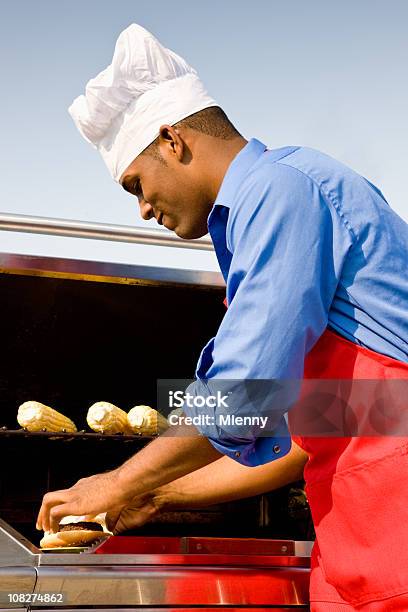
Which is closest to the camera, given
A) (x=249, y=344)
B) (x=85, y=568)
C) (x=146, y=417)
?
(x=249, y=344)

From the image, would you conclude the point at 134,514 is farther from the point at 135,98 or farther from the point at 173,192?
the point at 135,98

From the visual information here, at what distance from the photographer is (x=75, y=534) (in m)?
2.10

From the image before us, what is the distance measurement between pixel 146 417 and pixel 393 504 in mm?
1346

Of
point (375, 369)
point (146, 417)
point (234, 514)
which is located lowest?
point (234, 514)

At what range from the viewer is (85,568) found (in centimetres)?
193

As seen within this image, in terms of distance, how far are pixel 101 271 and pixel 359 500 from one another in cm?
125

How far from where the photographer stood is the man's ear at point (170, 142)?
1574 mm

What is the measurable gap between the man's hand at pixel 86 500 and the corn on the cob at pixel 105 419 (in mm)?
588

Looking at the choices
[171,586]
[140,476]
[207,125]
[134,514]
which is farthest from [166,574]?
[207,125]

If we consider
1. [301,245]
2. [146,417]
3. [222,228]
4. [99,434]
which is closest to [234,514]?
[146,417]

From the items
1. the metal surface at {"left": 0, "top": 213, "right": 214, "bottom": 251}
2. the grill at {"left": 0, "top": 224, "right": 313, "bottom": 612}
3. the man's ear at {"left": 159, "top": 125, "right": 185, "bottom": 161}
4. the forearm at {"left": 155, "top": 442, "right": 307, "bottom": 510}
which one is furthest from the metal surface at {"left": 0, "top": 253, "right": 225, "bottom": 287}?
the man's ear at {"left": 159, "top": 125, "right": 185, "bottom": 161}

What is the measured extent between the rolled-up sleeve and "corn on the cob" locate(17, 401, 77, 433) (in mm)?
1070

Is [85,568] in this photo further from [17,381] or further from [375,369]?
[375,369]

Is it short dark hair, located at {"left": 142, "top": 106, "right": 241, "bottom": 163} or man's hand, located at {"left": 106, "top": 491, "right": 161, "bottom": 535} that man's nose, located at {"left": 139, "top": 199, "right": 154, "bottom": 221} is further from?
man's hand, located at {"left": 106, "top": 491, "right": 161, "bottom": 535}
